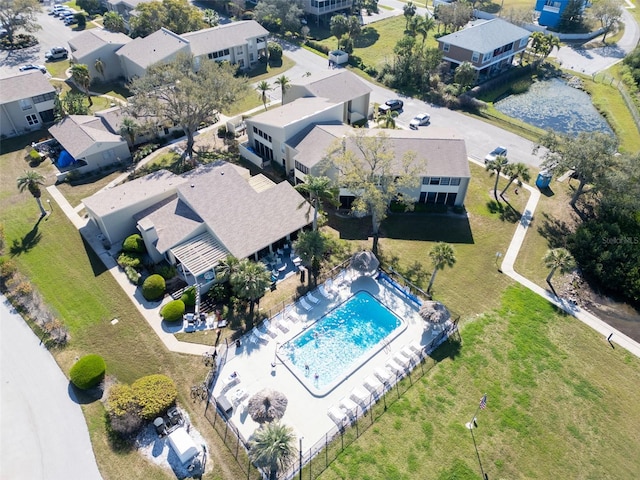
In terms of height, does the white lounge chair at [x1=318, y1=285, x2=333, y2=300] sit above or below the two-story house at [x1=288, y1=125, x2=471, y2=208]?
below

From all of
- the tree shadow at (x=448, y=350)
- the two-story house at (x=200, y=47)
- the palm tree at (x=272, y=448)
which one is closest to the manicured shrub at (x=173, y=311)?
the palm tree at (x=272, y=448)

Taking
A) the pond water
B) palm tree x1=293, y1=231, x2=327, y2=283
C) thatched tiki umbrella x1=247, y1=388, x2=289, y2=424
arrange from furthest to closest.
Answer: the pond water, palm tree x1=293, y1=231, x2=327, y2=283, thatched tiki umbrella x1=247, y1=388, x2=289, y2=424

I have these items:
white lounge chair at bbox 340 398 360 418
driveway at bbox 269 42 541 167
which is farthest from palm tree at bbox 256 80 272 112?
white lounge chair at bbox 340 398 360 418

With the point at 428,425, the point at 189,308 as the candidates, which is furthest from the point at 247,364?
the point at 428,425

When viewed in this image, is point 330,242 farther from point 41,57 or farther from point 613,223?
point 41,57

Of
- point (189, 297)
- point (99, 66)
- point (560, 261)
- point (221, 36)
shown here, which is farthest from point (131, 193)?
point (221, 36)

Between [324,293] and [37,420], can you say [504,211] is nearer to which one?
[324,293]

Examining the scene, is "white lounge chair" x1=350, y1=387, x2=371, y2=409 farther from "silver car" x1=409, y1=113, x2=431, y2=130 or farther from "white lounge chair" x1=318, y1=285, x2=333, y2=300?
"silver car" x1=409, y1=113, x2=431, y2=130
